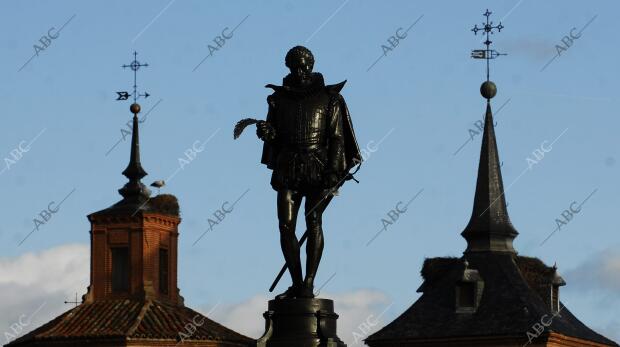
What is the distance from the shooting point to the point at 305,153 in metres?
27.5

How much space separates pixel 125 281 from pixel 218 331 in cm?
508

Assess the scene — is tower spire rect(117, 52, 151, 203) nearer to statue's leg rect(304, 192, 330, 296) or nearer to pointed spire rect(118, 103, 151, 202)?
pointed spire rect(118, 103, 151, 202)

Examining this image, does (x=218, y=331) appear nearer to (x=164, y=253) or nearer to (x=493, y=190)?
(x=164, y=253)

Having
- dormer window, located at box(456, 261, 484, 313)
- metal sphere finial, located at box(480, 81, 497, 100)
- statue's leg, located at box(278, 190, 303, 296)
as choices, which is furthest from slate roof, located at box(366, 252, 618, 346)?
statue's leg, located at box(278, 190, 303, 296)

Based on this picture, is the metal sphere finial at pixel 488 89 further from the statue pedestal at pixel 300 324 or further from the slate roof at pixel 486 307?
the statue pedestal at pixel 300 324

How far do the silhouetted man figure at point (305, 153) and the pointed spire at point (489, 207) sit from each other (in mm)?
78095

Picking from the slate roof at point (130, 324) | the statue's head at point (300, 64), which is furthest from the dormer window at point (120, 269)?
the statue's head at point (300, 64)

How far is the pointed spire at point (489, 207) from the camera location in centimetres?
10569

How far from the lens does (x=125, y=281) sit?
101 meters

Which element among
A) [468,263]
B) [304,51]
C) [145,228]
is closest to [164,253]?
[145,228]

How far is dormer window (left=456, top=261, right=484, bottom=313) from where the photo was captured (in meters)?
103

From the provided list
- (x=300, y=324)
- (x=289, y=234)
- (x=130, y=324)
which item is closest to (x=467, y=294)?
(x=130, y=324)

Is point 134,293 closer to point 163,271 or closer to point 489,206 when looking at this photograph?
point 163,271

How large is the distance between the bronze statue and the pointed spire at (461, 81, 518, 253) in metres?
78.1
